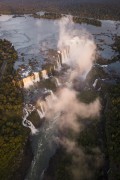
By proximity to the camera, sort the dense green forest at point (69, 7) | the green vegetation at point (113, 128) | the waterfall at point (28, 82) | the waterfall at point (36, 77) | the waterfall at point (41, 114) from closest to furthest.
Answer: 1. the green vegetation at point (113, 128)
2. the waterfall at point (41, 114)
3. the waterfall at point (28, 82)
4. the waterfall at point (36, 77)
5. the dense green forest at point (69, 7)

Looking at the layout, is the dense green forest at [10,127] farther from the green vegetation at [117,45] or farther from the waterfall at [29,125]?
the green vegetation at [117,45]

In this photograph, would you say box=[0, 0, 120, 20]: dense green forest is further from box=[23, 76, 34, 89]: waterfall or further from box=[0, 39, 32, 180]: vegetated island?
box=[0, 39, 32, 180]: vegetated island

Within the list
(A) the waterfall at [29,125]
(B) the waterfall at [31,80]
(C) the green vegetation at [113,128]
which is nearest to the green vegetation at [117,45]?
(C) the green vegetation at [113,128]

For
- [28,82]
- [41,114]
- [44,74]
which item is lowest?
[41,114]

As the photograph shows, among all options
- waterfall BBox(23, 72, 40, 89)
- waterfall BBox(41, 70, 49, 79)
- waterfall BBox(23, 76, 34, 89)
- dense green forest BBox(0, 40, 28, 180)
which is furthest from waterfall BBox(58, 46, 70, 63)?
dense green forest BBox(0, 40, 28, 180)

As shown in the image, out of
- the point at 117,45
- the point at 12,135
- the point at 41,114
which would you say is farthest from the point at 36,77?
the point at 117,45

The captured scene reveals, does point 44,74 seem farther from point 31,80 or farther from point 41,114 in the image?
point 41,114

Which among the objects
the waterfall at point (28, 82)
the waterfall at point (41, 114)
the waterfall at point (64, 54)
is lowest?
the waterfall at point (41, 114)
